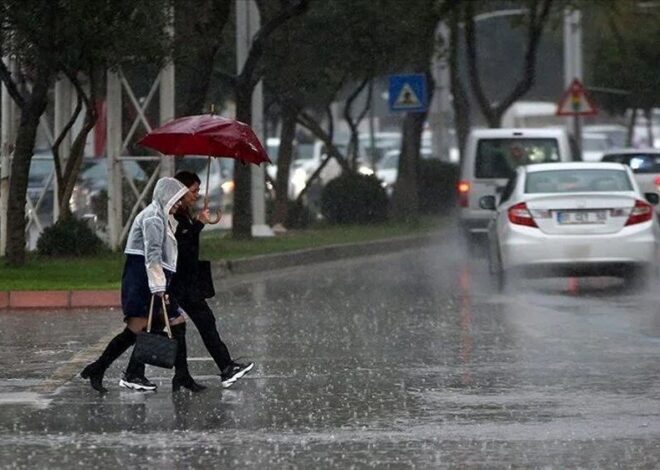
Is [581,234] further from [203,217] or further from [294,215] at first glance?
[294,215]

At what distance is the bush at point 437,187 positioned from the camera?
125 feet

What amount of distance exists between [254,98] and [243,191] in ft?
7.51

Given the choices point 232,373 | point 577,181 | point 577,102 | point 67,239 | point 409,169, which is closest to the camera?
point 232,373

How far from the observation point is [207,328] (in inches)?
457

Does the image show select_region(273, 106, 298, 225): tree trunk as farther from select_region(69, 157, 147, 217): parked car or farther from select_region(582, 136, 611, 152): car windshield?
select_region(582, 136, 611, 152): car windshield

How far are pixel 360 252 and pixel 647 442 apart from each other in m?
17.2

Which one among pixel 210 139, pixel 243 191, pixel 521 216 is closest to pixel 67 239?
pixel 243 191

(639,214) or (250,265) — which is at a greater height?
(639,214)

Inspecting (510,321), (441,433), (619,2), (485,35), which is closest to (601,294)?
(510,321)

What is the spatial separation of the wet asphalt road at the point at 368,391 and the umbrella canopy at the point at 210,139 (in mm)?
1482

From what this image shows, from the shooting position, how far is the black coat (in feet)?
37.3

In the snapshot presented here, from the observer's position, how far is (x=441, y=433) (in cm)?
956

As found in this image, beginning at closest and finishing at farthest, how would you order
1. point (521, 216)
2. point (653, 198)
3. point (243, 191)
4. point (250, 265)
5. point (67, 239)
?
point (521, 216)
point (653, 198)
point (250, 265)
point (67, 239)
point (243, 191)

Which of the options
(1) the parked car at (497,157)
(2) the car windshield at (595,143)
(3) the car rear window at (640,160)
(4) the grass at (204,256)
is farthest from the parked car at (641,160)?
(2) the car windshield at (595,143)
